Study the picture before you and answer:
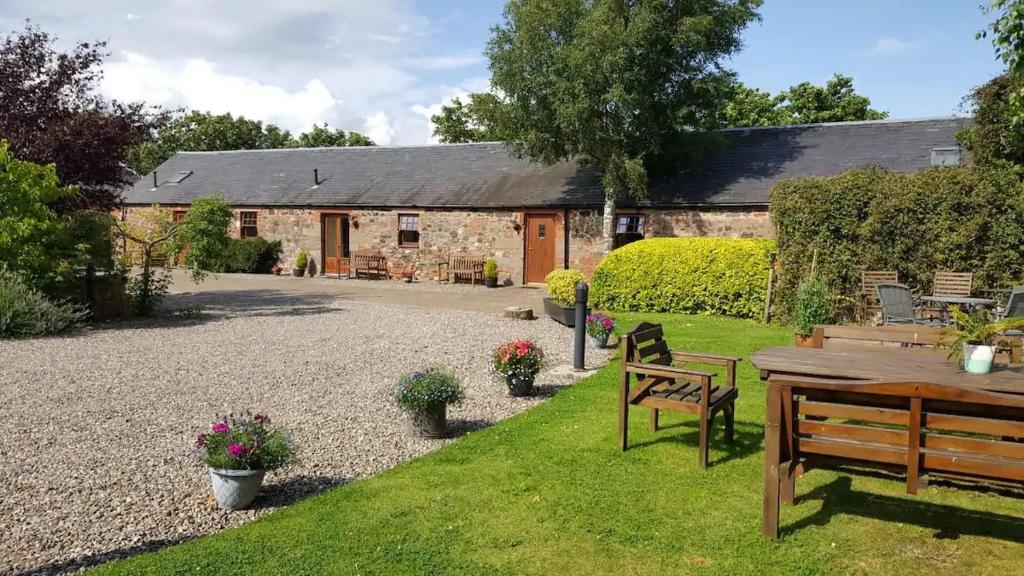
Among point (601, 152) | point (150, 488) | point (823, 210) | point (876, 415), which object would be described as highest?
point (601, 152)

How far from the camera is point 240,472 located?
4.92 metres

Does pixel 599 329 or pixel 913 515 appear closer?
pixel 913 515

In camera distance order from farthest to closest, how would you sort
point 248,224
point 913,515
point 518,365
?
point 248,224, point 518,365, point 913,515

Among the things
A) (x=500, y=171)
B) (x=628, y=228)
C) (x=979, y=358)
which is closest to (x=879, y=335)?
(x=979, y=358)

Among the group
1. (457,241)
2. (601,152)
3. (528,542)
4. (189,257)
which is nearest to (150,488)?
(528,542)

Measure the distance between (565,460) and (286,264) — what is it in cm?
2281

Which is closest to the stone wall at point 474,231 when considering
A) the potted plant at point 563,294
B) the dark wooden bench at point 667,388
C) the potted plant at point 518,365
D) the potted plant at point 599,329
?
the potted plant at point 563,294

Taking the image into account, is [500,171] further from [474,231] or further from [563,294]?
[563,294]

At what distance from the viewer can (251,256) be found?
2658 cm

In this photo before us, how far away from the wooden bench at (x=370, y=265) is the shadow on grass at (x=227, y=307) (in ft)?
14.4

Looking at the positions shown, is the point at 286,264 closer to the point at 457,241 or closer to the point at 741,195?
the point at 457,241

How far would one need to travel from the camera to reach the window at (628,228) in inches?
826

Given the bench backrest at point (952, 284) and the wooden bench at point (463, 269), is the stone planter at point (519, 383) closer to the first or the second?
the bench backrest at point (952, 284)

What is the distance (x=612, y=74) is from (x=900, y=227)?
306 inches
